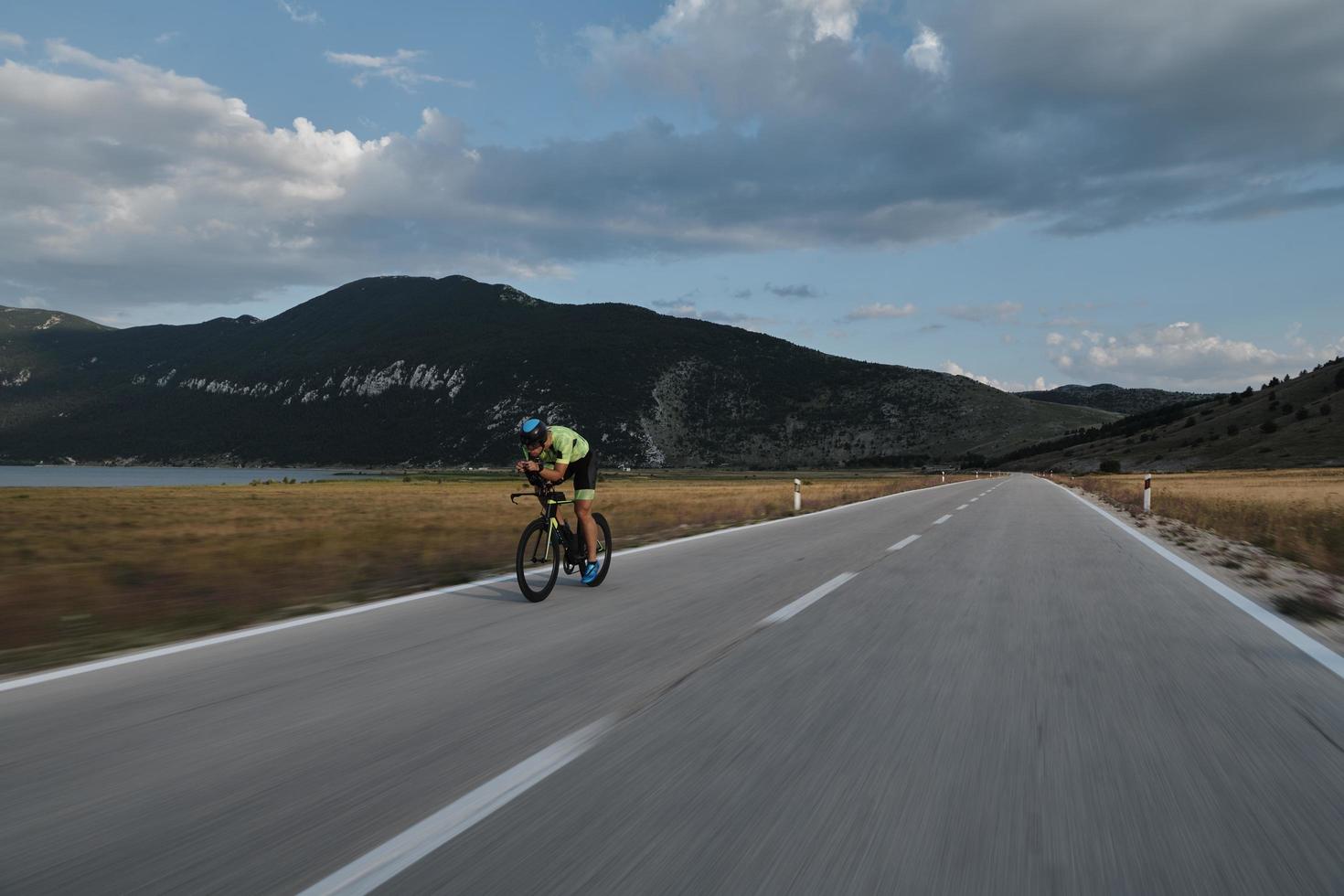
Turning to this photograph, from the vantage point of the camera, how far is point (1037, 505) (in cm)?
2198

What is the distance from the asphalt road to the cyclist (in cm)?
151

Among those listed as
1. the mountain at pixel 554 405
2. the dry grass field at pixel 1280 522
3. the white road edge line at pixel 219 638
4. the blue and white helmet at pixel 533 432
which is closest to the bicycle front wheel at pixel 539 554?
the blue and white helmet at pixel 533 432


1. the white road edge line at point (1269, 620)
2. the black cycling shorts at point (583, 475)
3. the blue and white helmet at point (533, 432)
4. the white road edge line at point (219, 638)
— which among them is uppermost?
the blue and white helmet at point (533, 432)

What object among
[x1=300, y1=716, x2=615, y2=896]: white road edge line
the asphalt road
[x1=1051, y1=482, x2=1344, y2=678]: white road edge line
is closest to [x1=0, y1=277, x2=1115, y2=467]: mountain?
[x1=1051, y1=482, x2=1344, y2=678]: white road edge line

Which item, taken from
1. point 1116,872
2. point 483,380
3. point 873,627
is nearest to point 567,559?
point 873,627

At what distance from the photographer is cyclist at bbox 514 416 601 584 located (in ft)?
24.5

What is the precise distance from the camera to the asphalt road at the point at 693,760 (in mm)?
2447

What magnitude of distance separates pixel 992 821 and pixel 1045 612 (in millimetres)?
4465

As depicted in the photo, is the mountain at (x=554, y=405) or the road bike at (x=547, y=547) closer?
the road bike at (x=547, y=547)

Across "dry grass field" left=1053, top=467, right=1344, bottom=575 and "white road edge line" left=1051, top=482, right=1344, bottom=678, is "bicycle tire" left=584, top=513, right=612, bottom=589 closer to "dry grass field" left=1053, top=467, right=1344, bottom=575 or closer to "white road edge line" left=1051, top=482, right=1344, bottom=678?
"white road edge line" left=1051, top=482, right=1344, bottom=678

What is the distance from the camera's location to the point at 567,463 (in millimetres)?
7684

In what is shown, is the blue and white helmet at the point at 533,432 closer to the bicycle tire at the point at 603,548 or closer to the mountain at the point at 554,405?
the bicycle tire at the point at 603,548

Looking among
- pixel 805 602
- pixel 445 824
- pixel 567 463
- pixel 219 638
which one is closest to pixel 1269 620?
pixel 805 602

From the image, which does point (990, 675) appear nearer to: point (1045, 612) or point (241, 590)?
point (1045, 612)
